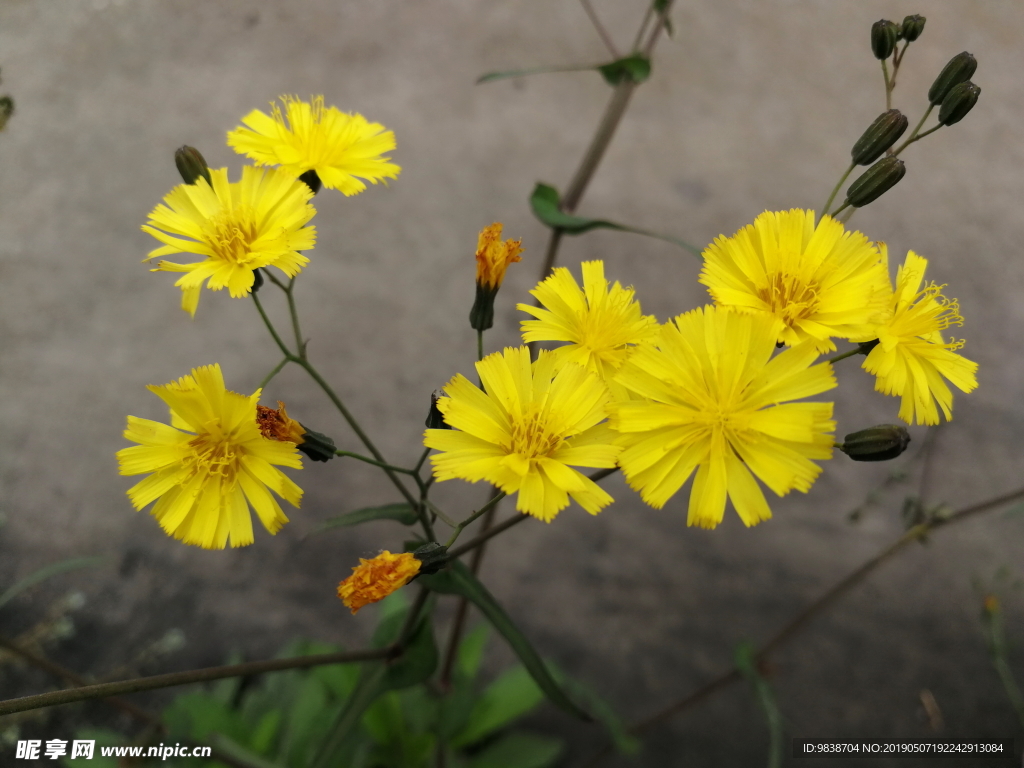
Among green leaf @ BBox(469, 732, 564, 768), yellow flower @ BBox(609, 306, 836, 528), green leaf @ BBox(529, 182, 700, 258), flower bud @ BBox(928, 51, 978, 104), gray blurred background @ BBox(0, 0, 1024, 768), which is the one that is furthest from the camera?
gray blurred background @ BBox(0, 0, 1024, 768)

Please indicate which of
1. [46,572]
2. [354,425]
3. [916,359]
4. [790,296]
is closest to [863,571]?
[916,359]

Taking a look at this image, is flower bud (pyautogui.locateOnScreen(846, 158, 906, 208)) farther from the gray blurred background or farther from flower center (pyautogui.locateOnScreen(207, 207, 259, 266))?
the gray blurred background

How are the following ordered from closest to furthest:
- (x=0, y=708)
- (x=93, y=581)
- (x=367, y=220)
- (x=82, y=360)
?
(x=0, y=708), (x=93, y=581), (x=82, y=360), (x=367, y=220)

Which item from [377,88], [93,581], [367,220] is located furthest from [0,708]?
[377,88]

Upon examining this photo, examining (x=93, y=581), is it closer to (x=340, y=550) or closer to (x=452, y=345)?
(x=340, y=550)

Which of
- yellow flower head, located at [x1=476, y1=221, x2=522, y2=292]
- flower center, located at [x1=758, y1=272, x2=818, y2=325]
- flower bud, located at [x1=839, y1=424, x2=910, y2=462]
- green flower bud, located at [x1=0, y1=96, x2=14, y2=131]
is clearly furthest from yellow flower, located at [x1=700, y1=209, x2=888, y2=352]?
green flower bud, located at [x1=0, y1=96, x2=14, y2=131]

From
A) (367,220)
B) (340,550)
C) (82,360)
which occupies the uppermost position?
(367,220)
